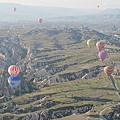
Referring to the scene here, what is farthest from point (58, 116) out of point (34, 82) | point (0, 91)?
point (34, 82)

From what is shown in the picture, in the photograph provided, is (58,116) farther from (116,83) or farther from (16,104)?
(116,83)

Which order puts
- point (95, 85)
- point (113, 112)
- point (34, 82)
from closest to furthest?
point (113, 112) → point (95, 85) → point (34, 82)

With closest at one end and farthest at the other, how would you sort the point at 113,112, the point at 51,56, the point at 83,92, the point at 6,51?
1. the point at 113,112
2. the point at 83,92
3. the point at 51,56
4. the point at 6,51

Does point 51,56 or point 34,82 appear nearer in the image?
point 34,82

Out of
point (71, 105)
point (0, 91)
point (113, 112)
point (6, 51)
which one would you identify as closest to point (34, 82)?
point (0, 91)

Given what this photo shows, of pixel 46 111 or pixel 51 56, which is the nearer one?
pixel 46 111

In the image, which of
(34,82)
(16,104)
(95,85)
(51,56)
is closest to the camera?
(16,104)

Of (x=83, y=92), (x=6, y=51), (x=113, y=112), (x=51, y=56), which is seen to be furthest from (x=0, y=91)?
(x=6, y=51)

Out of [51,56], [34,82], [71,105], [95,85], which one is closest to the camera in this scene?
[71,105]

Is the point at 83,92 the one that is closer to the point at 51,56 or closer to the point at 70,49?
the point at 51,56
